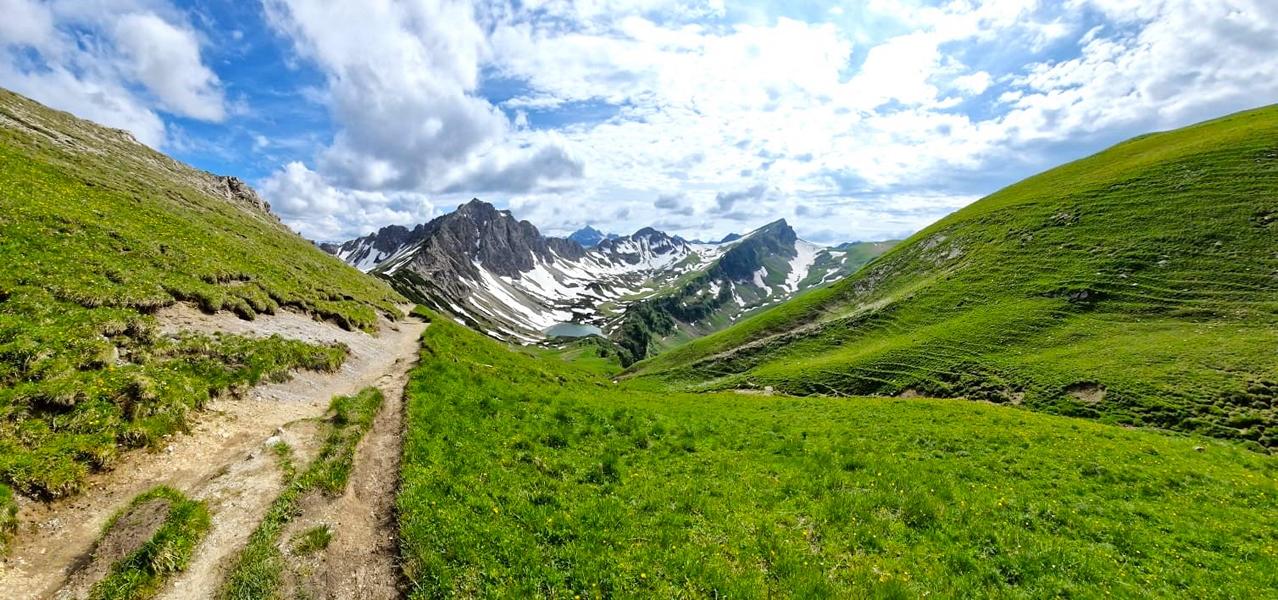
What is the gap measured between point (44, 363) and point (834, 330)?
89.4 meters

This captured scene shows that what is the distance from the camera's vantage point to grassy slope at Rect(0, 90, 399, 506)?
44.6 ft

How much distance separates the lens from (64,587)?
31.2 ft

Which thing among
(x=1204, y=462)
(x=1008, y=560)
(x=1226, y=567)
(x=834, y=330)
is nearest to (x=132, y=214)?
(x=1008, y=560)

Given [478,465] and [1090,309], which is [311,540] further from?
[1090,309]

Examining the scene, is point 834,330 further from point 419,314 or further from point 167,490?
point 167,490

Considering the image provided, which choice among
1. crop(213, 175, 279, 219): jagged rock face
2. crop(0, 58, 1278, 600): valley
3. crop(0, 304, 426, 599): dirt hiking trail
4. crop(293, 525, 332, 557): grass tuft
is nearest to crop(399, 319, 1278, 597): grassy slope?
crop(0, 58, 1278, 600): valley

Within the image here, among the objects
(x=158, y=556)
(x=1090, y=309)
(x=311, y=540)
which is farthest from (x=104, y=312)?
(x=1090, y=309)

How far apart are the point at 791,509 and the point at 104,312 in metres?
28.0

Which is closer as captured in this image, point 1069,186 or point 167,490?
point 167,490

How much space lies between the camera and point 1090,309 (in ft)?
198

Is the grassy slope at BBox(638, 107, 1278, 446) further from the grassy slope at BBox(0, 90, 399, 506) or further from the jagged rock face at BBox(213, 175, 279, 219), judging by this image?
the jagged rock face at BBox(213, 175, 279, 219)

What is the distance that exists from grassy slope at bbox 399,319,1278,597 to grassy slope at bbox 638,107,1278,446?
21122 mm

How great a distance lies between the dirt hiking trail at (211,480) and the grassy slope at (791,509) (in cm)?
188

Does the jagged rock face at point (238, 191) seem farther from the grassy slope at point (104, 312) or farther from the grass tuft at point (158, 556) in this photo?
the grass tuft at point (158, 556)
